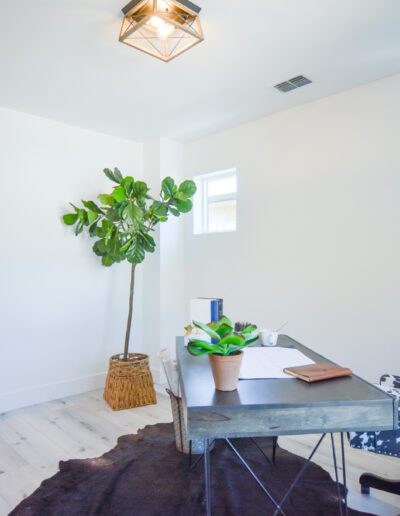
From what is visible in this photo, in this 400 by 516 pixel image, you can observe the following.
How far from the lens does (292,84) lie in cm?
288

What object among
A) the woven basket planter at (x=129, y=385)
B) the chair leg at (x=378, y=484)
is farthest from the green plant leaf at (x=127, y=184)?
the chair leg at (x=378, y=484)

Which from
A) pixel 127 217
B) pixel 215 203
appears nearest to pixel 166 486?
pixel 127 217

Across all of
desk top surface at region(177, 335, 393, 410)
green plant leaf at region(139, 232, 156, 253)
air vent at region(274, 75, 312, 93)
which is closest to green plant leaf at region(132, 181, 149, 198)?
green plant leaf at region(139, 232, 156, 253)

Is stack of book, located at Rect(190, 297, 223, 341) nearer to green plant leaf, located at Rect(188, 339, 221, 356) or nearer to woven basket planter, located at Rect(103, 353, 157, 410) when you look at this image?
green plant leaf, located at Rect(188, 339, 221, 356)

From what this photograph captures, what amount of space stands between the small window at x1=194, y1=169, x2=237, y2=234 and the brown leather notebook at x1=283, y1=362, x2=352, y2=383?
7.94 ft

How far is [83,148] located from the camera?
12.6 ft

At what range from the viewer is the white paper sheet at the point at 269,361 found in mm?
1549

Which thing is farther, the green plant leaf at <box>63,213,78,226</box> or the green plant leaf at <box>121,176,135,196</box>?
the green plant leaf at <box>63,213,78,226</box>

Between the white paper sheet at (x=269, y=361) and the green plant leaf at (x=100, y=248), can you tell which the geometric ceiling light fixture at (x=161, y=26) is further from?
the green plant leaf at (x=100, y=248)

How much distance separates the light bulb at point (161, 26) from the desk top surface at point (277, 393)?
5.86 feet

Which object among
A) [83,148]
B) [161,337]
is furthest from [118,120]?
[161,337]

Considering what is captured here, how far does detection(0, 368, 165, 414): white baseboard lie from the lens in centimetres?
332

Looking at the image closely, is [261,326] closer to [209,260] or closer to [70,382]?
[209,260]

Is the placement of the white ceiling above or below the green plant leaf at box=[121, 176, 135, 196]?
above
